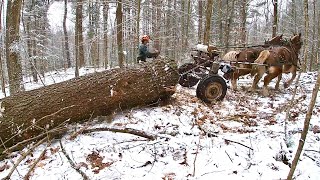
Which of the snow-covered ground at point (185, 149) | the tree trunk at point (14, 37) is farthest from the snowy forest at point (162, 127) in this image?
the tree trunk at point (14, 37)

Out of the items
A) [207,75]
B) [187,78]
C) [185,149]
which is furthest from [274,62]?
[185,149]

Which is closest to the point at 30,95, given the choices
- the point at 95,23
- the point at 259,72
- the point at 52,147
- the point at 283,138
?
the point at 52,147

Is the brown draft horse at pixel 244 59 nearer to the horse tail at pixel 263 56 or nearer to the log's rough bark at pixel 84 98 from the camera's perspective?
the horse tail at pixel 263 56

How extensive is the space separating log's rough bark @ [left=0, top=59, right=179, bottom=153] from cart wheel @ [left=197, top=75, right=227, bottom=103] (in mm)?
704

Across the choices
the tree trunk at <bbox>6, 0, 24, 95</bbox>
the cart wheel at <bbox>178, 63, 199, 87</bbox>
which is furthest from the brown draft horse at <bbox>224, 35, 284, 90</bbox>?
the tree trunk at <bbox>6, 0, 24, 95</bbox>

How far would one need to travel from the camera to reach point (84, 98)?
591 cm

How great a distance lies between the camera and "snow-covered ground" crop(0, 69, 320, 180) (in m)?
4.24

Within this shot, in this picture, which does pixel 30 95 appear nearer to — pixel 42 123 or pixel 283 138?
pixel 42 123

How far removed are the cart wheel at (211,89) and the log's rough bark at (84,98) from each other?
70 cm

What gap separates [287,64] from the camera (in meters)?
8.68

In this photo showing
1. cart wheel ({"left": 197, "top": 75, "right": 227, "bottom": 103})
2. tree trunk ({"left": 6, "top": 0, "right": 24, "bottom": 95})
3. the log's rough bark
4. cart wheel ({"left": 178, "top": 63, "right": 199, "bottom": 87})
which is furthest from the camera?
tree trunk ({"left": 6, "top": 0, "right": 24, "bottom": 95})

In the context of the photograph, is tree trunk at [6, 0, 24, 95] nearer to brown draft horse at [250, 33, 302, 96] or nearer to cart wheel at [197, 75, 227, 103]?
cart wheel at [197, 75, 227, 103]

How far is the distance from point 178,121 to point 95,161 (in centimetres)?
212

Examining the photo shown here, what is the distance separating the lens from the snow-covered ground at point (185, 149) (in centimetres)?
424
